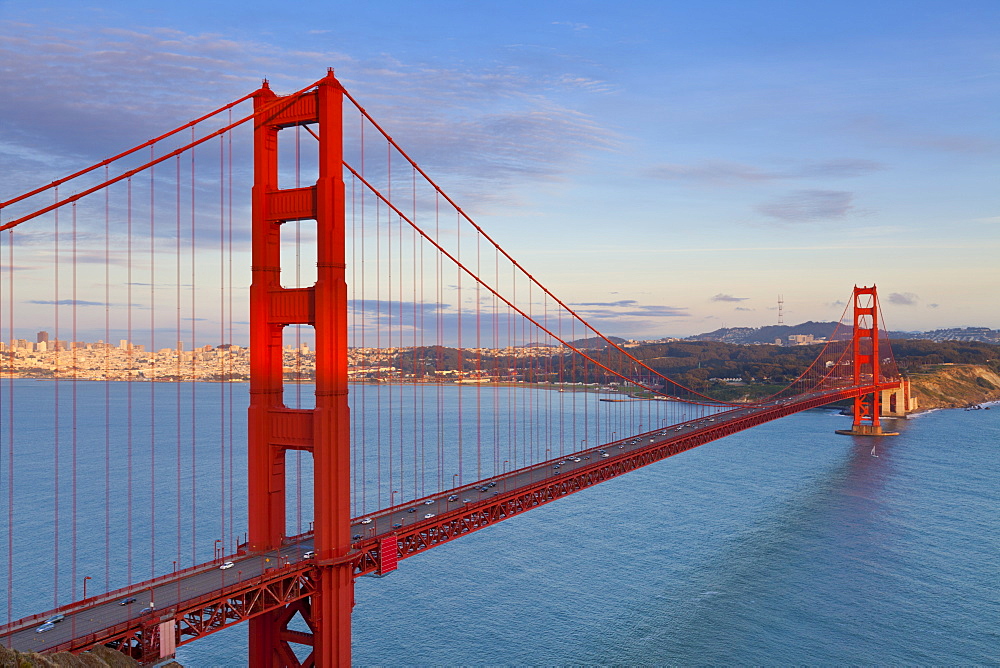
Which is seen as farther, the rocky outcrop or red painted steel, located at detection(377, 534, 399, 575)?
the rocky outcrop

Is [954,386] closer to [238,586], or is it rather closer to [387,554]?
[387,554]

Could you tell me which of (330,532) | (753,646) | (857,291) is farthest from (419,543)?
(857,291)

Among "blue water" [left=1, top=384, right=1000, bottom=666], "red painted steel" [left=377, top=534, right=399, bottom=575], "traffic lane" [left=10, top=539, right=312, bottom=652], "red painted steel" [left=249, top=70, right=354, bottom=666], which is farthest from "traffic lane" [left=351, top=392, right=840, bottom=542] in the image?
"blue water" [left=1, top=384, right=1000, bottom=666]

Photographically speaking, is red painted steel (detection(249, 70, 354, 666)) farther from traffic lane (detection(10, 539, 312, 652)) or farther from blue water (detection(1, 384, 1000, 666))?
blue water (detection(1, 384, 1000, 666))

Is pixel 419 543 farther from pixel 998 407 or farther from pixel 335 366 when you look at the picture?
pixel 998 407

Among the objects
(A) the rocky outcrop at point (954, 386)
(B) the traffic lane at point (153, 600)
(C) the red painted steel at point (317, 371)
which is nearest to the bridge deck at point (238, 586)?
(B) the traffic lane at point (153, 600)

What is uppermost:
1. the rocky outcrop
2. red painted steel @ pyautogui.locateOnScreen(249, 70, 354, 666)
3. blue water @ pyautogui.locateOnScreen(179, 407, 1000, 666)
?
red painted steel @ pyautogui.locateOnScreen(249, 70, 354, 666)

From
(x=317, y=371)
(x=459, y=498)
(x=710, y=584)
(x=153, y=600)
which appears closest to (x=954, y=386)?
(x=710, y=584)
